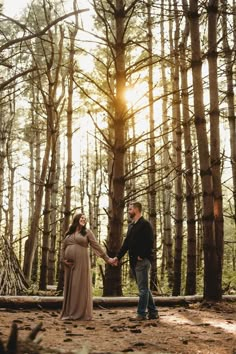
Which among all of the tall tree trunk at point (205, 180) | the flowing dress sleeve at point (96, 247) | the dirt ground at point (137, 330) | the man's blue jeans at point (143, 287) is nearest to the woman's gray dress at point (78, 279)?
the flowing dress sleeve at point (96, 247)

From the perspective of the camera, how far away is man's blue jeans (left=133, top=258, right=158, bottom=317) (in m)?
6.30

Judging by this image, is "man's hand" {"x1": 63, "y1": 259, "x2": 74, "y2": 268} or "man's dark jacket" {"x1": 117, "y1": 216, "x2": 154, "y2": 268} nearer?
"man's dark jacket" {"x1": 117, "y1": 216, "x2": 154, "y2": 268}

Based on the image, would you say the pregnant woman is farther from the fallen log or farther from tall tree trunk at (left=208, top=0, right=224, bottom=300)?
tall tree trunk at (left=208, top=0, right=224, bottom=300)

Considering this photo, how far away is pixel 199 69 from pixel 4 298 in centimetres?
534

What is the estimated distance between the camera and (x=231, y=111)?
12.5 m

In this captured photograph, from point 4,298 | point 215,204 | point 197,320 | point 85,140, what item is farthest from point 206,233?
point 85,140

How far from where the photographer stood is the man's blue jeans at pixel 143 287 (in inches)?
248

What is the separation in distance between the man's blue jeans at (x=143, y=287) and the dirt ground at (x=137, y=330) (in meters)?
0.20

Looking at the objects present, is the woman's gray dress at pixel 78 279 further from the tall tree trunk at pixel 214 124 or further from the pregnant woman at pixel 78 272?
the tall tree trunk at pixel 214 124

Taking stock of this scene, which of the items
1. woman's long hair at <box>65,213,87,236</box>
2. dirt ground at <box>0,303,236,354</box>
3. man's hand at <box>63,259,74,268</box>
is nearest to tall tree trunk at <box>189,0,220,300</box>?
dirt ground at <box>0,303,236,354</box>

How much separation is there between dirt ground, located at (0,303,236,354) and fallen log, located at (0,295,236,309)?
0.18 metres

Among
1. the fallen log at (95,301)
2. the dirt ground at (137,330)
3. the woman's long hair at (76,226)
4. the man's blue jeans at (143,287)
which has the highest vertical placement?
the woman's long hair at (76,226)

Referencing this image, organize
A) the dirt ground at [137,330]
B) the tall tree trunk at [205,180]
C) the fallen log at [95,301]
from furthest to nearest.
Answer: the tall tree trunk at [205,180]
the fallen log at [95,301]
the dirt ground at [137,330]

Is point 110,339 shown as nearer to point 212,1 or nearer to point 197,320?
point 197,320
